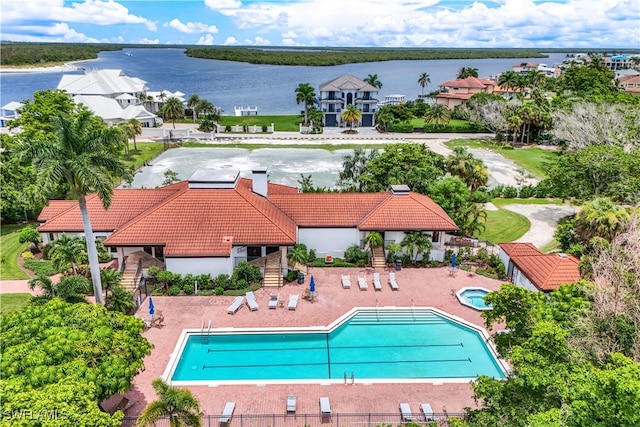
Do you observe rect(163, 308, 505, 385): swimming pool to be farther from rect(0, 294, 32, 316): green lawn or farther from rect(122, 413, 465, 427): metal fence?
rect(0, 294, 32, 316): green lawn

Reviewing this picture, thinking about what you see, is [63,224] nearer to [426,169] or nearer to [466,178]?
[426,169]

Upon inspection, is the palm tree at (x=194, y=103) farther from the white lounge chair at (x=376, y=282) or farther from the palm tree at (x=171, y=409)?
the palm tree at (x=171, y=409)

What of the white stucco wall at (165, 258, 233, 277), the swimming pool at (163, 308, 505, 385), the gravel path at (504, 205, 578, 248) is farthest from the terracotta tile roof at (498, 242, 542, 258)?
the white stucco wall at (165, 258, 233, 277)

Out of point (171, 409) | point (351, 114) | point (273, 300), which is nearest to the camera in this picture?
point (171, 409)

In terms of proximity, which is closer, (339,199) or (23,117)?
(339,199)

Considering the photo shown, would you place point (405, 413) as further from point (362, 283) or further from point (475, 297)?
point (475, 297)

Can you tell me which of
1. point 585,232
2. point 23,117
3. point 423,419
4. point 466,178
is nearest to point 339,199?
point 466,178

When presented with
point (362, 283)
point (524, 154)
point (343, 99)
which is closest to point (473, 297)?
point (362, 283)
